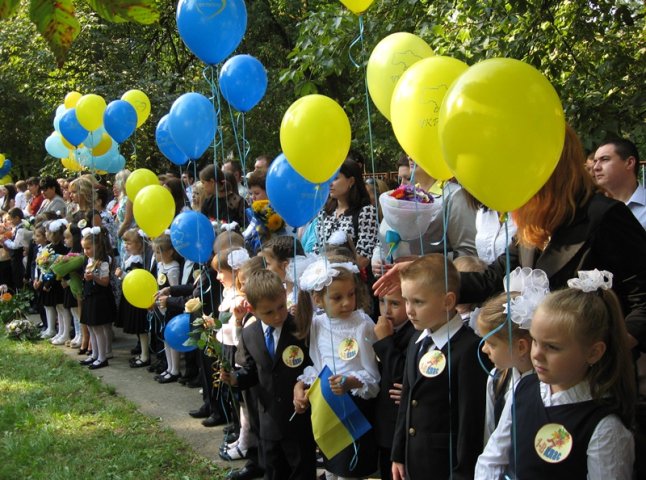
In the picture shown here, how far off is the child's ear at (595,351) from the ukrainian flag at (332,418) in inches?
57.5

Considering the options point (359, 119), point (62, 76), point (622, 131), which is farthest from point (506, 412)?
point (62, 76)

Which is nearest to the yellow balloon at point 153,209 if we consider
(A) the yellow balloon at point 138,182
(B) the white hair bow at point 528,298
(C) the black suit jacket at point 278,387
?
(A) the yellow balloon at point 138,182

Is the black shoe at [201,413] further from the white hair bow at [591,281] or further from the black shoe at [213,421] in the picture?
the white hair bow at [591,281]

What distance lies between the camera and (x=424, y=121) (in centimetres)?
271

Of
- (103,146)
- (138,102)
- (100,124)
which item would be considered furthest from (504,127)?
(103,146)

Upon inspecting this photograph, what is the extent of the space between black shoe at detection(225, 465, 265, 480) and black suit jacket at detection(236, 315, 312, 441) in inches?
19.7

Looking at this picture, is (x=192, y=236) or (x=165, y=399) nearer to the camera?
(x=192, y=236)

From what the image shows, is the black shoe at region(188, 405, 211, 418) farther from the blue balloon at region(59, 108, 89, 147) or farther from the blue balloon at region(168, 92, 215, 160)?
the blue balloon at region(59, 108, 89, 147)

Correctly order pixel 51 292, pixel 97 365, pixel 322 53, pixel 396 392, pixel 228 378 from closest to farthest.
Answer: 1. pixel 396 392
2. pixel 228 378
3. pixel 322 53
4. pixel 97 365
5. pixel 51 292

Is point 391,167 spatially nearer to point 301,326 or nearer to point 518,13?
point 518,13

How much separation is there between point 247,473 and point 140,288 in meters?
2.12

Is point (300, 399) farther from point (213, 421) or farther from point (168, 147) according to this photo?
point (168, 147)

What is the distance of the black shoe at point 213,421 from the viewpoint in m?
5.12

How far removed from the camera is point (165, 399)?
5883mm
